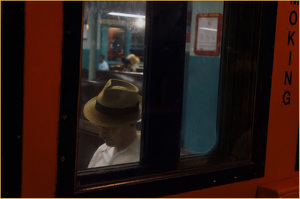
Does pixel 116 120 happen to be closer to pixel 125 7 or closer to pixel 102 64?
pixel 102 64

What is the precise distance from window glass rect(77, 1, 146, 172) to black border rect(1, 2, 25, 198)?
35cm

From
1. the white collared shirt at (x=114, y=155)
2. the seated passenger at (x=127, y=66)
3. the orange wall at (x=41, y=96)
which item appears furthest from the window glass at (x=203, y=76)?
the orange wall at (x=41, y=96)

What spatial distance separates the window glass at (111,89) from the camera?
1.77 m

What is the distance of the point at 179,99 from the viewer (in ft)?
6.33

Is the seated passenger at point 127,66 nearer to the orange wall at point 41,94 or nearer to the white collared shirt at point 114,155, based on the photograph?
the white collared shirt at point 114,155

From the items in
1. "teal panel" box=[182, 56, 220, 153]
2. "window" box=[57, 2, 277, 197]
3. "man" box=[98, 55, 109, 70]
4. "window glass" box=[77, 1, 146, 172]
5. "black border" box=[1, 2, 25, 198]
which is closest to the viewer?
"black border" box=[1, 2, 25, 198]

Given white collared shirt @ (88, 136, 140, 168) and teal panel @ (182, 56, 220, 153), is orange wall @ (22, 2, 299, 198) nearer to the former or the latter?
white collared shirt @ (88, 136, 140, 168)

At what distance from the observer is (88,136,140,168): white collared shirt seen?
1.83m

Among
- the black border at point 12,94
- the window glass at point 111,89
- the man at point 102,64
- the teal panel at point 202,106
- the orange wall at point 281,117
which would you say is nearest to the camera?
the black border at point 12,94

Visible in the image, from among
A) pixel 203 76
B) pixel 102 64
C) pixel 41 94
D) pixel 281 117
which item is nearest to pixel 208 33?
pixel 203 76

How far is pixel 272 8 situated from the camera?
2.15 metres

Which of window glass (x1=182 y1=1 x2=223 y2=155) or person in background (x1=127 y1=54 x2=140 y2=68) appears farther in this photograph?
window glass (x1=182 y1=1 x2=223 y2=155)

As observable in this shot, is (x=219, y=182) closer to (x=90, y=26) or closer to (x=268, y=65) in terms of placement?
(x=268, y=65)

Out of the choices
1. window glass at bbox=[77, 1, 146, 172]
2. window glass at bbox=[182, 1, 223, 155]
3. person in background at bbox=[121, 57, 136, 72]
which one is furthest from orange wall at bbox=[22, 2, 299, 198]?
window glass at bbox=[182, 1, 223, 155]
